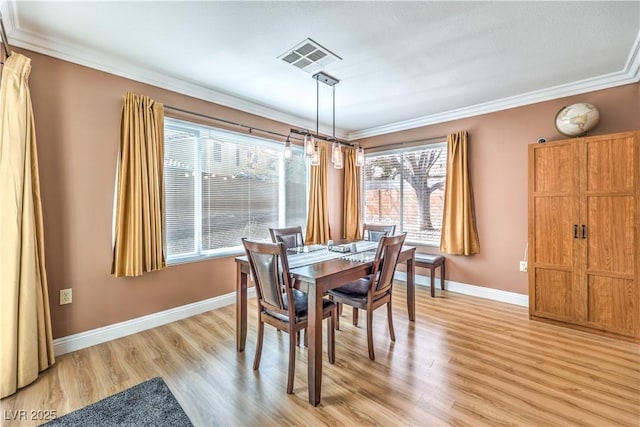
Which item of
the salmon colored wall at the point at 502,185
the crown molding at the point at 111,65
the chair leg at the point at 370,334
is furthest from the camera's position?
the salmon colored wall at the point at 502,185

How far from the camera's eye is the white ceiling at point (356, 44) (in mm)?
1953

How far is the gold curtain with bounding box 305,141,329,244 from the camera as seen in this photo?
4.54 metres

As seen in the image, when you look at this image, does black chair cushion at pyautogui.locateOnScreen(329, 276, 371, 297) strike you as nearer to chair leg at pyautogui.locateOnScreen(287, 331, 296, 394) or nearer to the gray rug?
chair leg at pyautogui.locateOnScreen(287, 331, 296, 394)

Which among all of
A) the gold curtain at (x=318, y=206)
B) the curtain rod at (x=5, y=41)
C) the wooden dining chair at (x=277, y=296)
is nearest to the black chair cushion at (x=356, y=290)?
the wooden dining chair at (x=277, y=296)

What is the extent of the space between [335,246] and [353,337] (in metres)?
0.92

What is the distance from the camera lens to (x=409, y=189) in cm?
461

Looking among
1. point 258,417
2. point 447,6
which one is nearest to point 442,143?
point 447,6

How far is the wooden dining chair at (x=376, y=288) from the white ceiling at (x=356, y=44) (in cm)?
160

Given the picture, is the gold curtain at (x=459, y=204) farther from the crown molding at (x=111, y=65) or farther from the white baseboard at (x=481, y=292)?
the crown molding at (x=111, y=65)

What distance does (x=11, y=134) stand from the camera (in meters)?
1.99

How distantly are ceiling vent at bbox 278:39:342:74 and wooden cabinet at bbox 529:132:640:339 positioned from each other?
7.80ft

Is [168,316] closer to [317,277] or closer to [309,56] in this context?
[317,277]

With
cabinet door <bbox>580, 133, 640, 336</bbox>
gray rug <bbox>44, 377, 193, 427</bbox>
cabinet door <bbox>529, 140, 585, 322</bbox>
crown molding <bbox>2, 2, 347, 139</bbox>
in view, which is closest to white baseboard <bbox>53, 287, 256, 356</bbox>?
gray rug <bbox>44, 377, 193, 427</bbox>

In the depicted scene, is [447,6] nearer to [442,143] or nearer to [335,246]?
[335,246]
